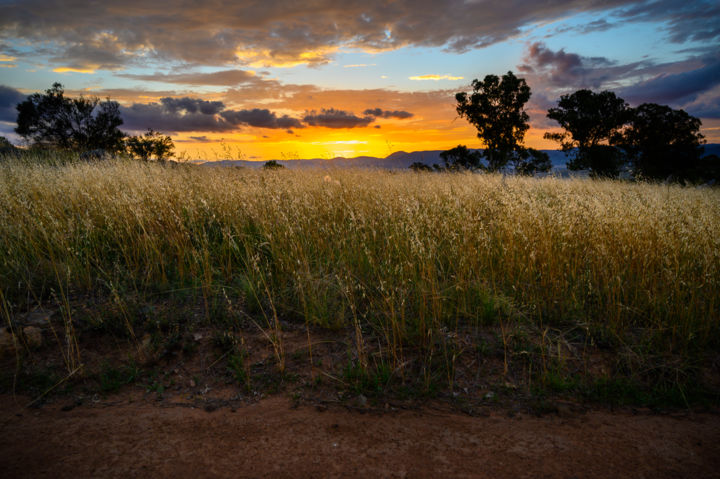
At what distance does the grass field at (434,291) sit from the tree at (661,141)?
28096mm

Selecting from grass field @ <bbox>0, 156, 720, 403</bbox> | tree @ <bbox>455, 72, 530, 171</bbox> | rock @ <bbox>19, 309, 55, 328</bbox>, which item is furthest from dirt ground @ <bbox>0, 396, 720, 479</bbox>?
tree @ <bbox>455, 72, 530, 171</bbox>

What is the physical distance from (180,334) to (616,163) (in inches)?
1249

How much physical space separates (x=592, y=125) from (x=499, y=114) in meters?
8.17

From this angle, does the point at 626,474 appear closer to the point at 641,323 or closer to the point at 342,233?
the point at 641,323

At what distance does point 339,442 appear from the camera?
89.0 inches

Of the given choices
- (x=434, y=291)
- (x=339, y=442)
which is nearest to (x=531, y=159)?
(x=434, y=291)

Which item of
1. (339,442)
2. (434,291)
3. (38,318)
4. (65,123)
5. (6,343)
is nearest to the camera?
(339,442)

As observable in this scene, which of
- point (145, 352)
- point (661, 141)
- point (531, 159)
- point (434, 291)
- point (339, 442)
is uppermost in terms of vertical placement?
point (661, 141)

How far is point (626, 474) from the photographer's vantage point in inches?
78.7

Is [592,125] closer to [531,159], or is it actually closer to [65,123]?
[531,159]

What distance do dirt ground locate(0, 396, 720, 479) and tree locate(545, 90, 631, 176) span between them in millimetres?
28410

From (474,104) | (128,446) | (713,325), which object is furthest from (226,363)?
(474,104)

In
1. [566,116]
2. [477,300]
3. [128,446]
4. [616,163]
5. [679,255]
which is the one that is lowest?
[128,446]

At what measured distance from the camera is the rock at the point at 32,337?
3.21 meters
